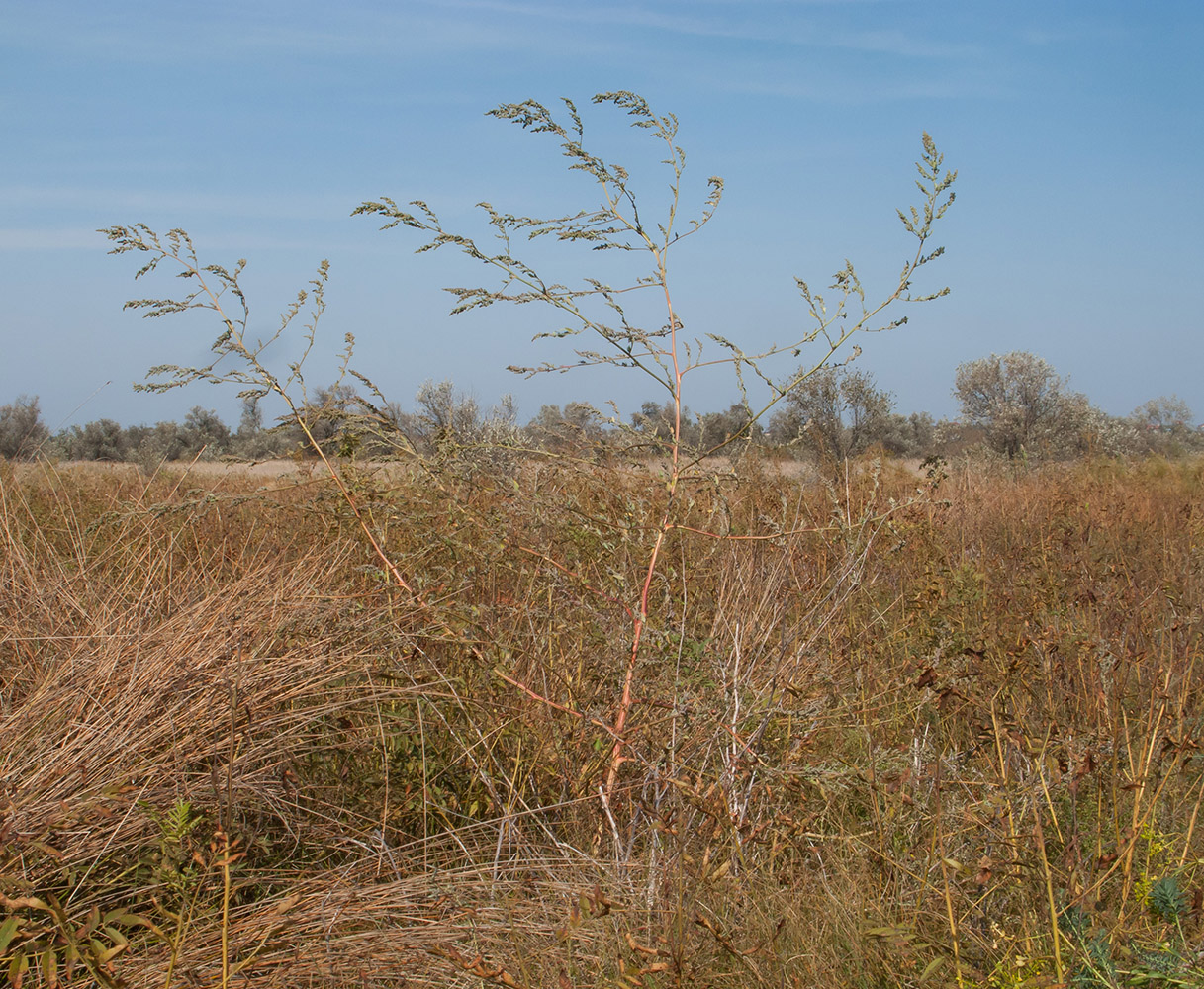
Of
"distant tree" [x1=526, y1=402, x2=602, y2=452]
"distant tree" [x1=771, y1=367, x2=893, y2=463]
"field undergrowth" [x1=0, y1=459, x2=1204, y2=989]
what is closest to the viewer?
"field undergrowth" [x1=0, y1=459, x2=1204, y2=989]

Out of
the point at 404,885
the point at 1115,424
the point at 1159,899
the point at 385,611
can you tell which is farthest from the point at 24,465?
the point at 1115,424

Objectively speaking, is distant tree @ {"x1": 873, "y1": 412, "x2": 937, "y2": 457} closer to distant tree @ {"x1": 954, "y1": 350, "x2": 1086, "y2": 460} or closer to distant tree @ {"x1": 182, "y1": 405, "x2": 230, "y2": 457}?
distant tree @ {"x1": 954, "y1": 350, "x2": 1086, "y2": 460}

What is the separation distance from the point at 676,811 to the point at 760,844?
0.24 meters

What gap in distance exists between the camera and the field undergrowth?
1786 mm

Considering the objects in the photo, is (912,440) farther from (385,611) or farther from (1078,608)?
(385,611)

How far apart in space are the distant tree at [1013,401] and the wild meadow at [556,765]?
1827 centimetres

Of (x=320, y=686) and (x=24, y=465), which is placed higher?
(x=24, y=465)

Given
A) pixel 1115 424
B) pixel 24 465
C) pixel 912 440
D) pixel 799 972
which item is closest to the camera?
pixel 799 972

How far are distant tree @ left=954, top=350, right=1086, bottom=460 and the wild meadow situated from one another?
59.9 ft

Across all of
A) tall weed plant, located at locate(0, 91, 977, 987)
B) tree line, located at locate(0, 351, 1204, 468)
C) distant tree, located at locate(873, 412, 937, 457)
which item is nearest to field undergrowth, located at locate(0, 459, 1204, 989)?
tall weed plant, located at locate(0, 91, 977, 987)

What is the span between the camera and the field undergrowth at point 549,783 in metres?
1.79

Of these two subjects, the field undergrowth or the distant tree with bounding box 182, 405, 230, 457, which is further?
the distant tree with bounding box 182, 405, 230, 457

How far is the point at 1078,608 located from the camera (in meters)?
3.91

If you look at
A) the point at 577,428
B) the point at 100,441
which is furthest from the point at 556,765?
the point at 100,441
